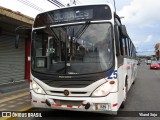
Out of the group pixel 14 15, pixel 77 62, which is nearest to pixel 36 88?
pixel 77 62

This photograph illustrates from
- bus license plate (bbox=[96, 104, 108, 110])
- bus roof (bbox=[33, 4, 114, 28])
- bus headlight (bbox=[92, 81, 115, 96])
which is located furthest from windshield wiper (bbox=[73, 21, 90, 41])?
bus license plate (bbox=[96, 104, 108, 110])

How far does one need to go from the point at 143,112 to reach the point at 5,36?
8412 mm

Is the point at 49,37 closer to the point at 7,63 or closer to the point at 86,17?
the point at 86,17

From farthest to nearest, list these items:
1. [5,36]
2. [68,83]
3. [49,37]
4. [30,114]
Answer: [5,36] < [30,114] < [49,37] < [68,83]

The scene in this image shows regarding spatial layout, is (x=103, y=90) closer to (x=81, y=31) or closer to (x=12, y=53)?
(x=81, y=31)

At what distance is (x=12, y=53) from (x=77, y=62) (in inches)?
343

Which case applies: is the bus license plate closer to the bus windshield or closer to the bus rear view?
the bus rear view

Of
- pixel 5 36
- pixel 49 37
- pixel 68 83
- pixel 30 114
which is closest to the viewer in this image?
pixel 68 83

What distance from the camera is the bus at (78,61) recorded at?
6.80 metres

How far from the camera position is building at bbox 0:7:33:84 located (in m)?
13.7

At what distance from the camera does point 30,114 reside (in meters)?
8.34

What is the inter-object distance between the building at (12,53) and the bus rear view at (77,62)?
5135 mm

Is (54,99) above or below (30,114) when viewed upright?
above

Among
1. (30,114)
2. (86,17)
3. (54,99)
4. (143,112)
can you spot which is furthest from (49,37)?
(143,112)
